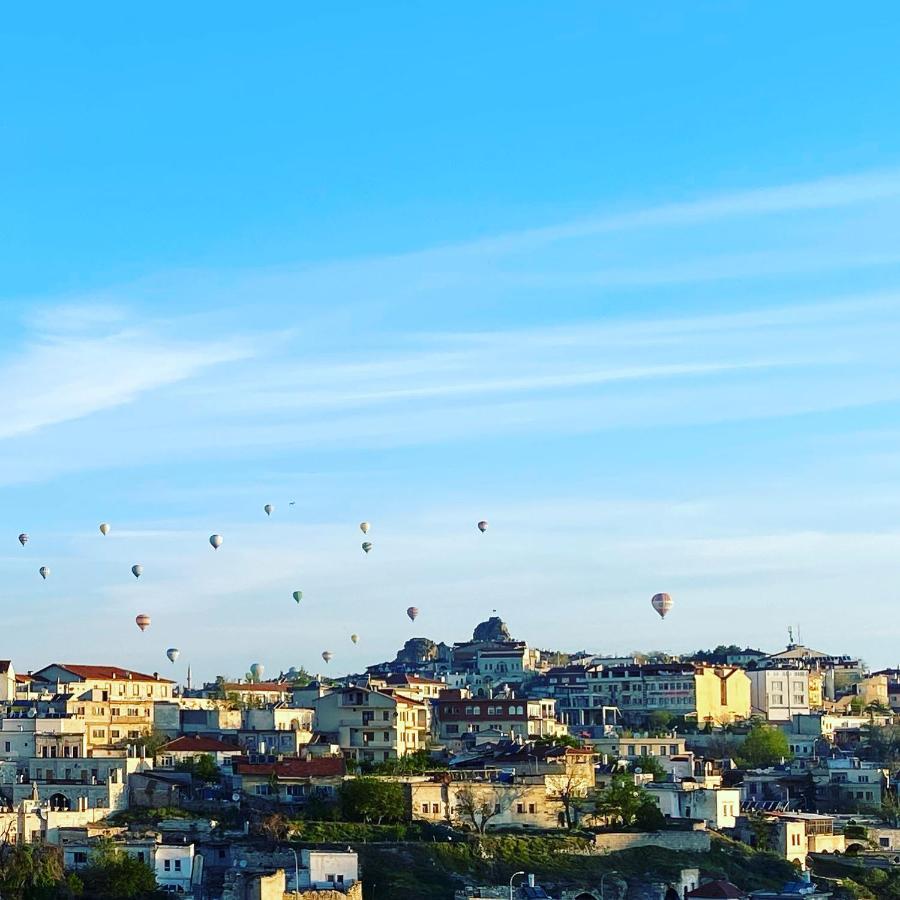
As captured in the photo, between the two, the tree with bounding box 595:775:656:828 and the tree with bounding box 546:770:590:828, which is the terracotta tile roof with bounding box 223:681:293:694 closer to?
the tree with bounding box 546:770:590:828

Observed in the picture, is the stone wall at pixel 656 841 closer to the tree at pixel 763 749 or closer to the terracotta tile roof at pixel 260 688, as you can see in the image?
the tree at pixel 763 749

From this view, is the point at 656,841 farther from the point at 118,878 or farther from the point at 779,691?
the point at 779,691

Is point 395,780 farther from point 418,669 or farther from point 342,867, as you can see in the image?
point 418,669

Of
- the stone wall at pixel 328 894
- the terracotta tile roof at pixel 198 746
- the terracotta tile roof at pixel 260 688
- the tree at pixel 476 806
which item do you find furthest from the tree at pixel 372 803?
the terracotta tile roof at pixel 260 688

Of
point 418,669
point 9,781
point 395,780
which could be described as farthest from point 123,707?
point 418,669

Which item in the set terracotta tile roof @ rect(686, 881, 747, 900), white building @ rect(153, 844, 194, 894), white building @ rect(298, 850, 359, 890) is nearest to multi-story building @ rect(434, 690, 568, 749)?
white building @ rect(298, 850, 359, 890)

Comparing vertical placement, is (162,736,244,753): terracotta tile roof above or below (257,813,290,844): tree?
above
